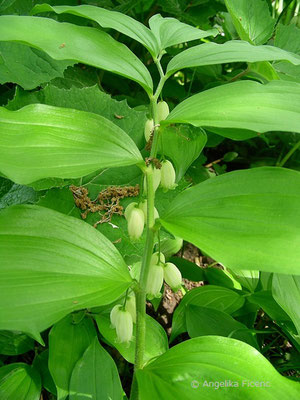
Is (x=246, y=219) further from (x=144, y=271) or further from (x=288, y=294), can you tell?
(x=288, y=294)

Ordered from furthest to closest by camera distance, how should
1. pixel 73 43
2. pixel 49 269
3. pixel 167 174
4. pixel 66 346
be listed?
pixel 66 346, pixel 167 174, pixel 73 43, pixel 49 269

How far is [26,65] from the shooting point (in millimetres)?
1434

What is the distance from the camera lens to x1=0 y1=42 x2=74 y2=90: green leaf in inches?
53.9

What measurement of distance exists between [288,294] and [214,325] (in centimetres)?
29

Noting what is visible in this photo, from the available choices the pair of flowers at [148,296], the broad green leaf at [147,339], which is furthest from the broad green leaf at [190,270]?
the pair of flowers at [148,296]

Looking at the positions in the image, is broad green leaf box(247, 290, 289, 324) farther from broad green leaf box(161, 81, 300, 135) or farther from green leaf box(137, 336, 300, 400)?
broad green leaf box(161, 81, 300, 135)

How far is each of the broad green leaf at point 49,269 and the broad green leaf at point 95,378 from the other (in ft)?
1.12

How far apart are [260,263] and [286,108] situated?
29cm

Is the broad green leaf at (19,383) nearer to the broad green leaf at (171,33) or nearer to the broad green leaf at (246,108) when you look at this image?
the broad green leaf at (246,108)

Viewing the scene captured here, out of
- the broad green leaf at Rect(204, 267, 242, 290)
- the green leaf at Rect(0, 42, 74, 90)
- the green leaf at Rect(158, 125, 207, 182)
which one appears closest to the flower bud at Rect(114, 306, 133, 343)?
the green leaf at Rect(158, 125, 207, 182)

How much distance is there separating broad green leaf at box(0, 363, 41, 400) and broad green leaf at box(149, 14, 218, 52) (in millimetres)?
869

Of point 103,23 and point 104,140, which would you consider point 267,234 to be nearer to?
point 104,140

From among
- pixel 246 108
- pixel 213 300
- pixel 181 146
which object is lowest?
pixel 213 300

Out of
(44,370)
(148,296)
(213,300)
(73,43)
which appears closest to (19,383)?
(44,370)
